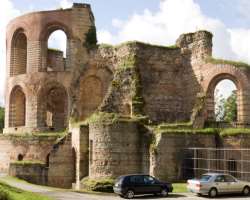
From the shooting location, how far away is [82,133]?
33.0 meters

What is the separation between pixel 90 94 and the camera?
134 feet

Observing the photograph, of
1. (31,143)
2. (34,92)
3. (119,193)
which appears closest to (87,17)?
(34,92)

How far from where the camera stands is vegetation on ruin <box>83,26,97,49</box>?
40844 mm

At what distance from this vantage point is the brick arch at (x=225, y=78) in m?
33.4

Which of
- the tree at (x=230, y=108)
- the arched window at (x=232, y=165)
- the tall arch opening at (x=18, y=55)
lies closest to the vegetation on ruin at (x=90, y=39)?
the tall arch opening at (x=18, y=55)

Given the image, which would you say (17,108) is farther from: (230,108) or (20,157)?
(230,108)

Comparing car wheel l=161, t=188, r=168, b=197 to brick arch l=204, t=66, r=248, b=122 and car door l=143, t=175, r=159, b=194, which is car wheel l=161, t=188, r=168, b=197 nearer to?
car door l=143, t=175, r=159, b=194

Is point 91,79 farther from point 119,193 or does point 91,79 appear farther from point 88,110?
point 119,193

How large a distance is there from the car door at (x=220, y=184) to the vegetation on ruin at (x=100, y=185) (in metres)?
8.09

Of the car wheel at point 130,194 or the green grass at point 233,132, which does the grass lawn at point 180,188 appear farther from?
the green grass at point 233,132

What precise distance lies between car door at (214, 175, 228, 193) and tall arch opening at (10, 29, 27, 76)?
24.5 meters

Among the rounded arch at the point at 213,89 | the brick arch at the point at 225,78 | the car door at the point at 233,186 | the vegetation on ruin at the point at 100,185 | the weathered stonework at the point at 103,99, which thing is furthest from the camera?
the rounded arch at the point at 213,89

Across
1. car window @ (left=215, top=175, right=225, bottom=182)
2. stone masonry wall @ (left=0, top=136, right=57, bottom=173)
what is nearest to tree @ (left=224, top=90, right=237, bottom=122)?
stone masonry wall @ (left=0, top=136, right=57, bottom=173)

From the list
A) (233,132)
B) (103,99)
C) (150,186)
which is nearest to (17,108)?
(103,99)
